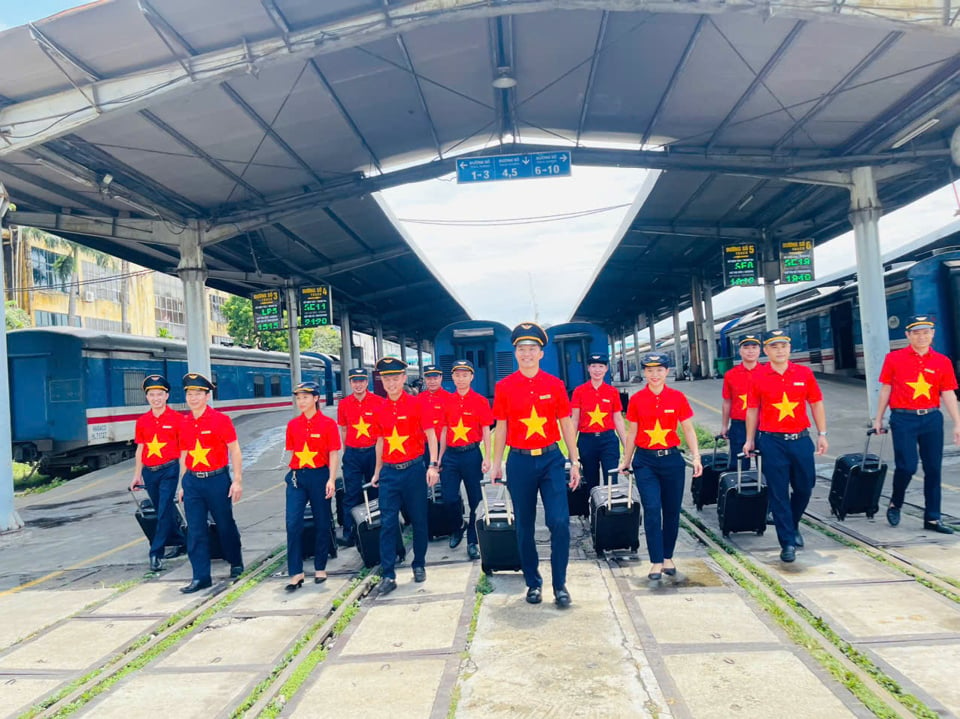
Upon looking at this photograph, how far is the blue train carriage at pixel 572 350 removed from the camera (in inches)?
685

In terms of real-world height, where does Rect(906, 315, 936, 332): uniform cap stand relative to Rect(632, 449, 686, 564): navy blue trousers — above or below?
above

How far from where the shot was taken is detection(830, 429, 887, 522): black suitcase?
23.1 ft

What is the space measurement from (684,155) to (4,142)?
13302 mm

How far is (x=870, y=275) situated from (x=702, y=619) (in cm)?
1377

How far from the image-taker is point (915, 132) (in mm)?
13727

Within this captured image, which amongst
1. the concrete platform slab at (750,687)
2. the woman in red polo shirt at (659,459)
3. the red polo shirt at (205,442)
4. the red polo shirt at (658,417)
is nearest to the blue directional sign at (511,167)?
the red polo shirt at (205,442)

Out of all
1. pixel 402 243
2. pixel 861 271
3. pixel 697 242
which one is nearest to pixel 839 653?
pixel 861 271

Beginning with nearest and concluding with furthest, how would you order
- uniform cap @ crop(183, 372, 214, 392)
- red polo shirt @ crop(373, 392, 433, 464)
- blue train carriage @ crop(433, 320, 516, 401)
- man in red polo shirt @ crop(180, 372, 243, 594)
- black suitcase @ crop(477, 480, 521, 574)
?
black suitcase @ crop(477, 480, 521, 574), red polo shirt @ crop(373, 392, 433, 464), man in red polo shirt @ crop(180, 372, 243, 594), uniform cap @ crop(183, 372, 214, 392), blue train carriage @ crop(433, 320, 516, 401)

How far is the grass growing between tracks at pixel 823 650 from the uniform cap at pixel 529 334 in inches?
99.8

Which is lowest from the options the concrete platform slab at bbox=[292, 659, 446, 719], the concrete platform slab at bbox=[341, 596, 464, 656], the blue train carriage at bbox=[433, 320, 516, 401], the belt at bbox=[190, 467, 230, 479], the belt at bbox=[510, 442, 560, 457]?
the concrete platform slab at bbox=[341, 596, 464, 656]

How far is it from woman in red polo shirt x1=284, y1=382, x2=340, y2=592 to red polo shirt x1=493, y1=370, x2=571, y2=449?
183 centimetres

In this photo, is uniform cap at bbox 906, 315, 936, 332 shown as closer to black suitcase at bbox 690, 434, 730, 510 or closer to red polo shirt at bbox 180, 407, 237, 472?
black suitcase at bbox 690, 434, 730, 510

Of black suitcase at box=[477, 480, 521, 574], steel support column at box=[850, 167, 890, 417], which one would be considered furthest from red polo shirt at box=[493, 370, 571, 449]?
steel support column at box=[850, 167, 890, 417]

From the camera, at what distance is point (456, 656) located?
13.8 ft
